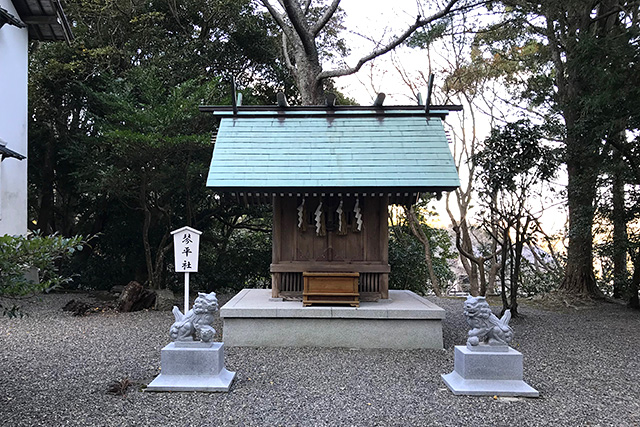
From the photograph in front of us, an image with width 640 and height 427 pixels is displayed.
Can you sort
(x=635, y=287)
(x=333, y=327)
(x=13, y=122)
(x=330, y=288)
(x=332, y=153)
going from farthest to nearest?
1. (x=13, y=122)
2. (x=635, y=287)
3. (x=332, y=153)
4. (x=330, y=288)
5. (x=333, y=327)

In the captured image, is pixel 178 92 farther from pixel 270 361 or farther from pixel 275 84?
pixel 270 361

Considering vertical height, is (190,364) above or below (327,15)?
below

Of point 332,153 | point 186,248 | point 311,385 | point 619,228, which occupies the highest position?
point 332,153

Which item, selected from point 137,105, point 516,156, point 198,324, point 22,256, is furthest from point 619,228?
point 137,105

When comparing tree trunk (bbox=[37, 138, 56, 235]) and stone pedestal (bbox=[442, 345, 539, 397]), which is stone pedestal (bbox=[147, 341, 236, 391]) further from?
tree trunk (bbox=[37, 138, 56, 235])

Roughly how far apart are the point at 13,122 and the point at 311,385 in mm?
10733

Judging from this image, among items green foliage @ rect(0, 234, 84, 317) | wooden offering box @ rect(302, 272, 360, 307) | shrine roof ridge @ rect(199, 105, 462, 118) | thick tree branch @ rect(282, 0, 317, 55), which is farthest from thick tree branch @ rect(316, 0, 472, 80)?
green foliage @ rect(0, 234, 84, 317)

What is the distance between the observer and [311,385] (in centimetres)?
539

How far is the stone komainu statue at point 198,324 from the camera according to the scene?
5258mm

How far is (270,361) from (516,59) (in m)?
13.6

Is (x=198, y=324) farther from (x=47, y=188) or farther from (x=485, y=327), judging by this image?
(x=47, y=188)

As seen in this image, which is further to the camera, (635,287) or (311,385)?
(635,287)

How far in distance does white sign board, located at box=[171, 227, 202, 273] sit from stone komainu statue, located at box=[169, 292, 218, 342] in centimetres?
230

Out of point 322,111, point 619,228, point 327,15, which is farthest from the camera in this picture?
point 327,15
